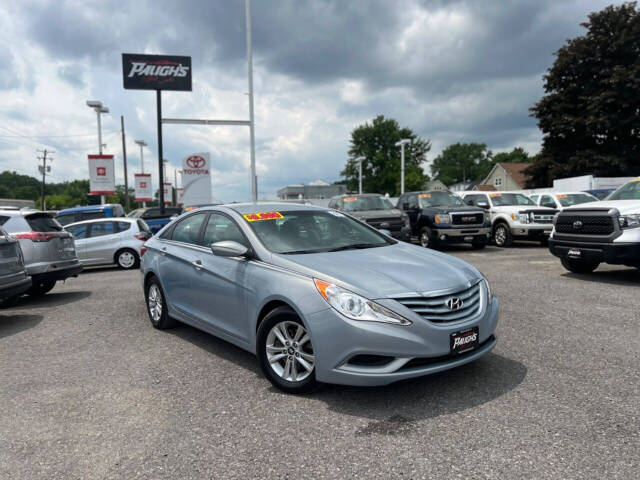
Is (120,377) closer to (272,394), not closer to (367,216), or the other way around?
(272,394)

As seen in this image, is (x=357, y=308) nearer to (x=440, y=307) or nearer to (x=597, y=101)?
(x=440, y=307)

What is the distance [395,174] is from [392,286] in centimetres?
7048

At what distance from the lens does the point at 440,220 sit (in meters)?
14.0

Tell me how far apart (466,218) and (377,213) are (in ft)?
8.63

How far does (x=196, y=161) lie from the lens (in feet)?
84.4

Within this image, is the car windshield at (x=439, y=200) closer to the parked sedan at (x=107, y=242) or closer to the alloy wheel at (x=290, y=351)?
the parked sedan at (x=107, y=242)

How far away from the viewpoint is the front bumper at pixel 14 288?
6327 millimetres

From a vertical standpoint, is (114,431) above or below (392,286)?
below

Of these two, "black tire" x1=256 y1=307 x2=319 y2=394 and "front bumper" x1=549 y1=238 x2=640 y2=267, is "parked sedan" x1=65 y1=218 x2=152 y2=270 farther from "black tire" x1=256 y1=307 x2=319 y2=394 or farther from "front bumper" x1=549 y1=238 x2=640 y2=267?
"front bumper" x1=549 y1=238 x2=640 y2=267

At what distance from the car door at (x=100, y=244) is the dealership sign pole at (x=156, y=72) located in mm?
12920

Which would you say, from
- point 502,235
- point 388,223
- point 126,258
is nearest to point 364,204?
point 388,223

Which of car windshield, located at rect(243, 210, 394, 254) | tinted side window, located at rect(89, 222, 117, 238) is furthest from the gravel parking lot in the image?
tinted side window, located at rect(89, 222, 117, 238)

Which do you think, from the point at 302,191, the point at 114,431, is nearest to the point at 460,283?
the point at 114,431

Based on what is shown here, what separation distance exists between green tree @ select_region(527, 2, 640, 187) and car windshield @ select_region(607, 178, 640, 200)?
28.8 metres
